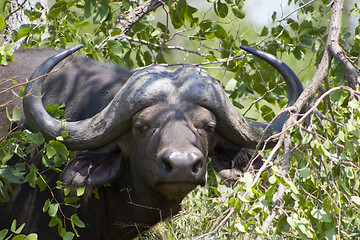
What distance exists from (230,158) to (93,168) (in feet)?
2.92

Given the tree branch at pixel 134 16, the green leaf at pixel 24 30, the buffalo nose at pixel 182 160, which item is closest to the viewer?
the buffalo nose at pixel 182 160

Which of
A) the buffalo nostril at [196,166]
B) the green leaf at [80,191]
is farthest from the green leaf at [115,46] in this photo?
the buffalo nostril at [196,166]

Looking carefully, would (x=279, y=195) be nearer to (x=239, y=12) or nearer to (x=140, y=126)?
(x=140, y=126)

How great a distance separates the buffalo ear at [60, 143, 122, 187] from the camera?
384cm

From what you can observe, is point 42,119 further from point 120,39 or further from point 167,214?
point 120,39

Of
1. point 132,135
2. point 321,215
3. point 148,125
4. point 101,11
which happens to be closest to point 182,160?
point 148,125

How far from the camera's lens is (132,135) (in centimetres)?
389

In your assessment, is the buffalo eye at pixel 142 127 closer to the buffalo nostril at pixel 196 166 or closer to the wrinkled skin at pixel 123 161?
the wrinkled skin at pixel 123 161

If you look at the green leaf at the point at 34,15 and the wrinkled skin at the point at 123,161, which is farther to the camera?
the green leaf at the point at 34,15

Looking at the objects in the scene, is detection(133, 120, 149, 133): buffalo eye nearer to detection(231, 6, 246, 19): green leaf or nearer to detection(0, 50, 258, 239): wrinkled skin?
detection(0, 50, 258, 239): wrinkled skin

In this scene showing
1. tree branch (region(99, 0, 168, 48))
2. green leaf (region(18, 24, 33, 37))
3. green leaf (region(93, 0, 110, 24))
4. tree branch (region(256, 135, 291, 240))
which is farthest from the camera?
tree branch (region(99, 0, 168, 48))

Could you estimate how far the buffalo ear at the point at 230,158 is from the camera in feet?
13.4

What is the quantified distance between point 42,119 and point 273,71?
6.85ft

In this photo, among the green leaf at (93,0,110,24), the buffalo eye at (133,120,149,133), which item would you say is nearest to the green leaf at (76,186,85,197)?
the buffalo eye at (133,120,149,133)
